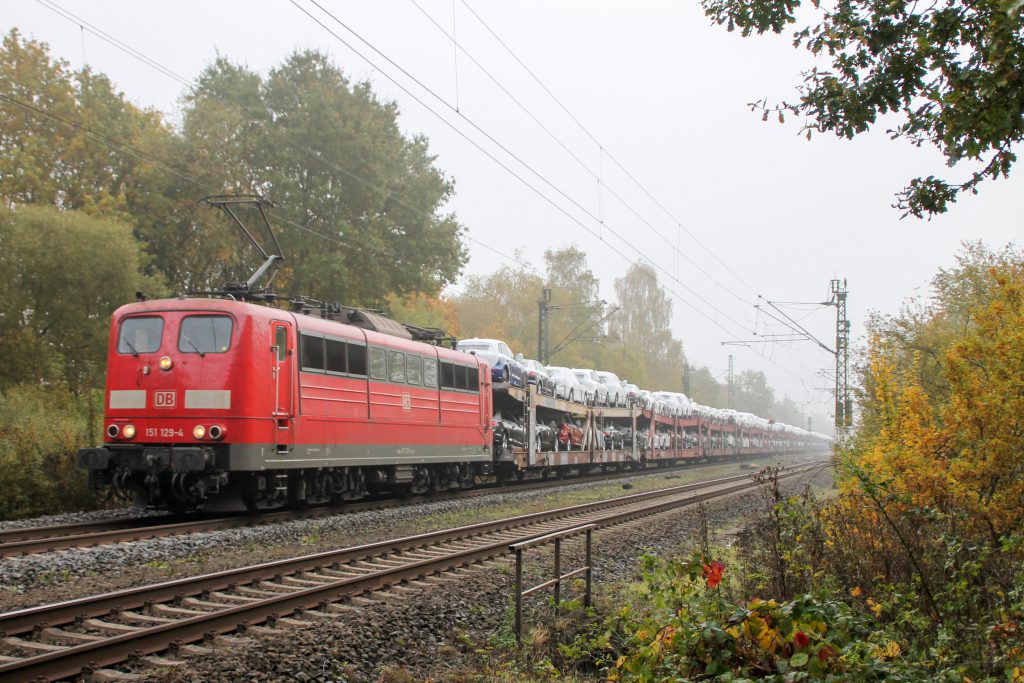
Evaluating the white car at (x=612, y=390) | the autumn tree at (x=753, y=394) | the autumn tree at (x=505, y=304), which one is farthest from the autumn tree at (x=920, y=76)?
the autumn tree at (x=753, y=394)

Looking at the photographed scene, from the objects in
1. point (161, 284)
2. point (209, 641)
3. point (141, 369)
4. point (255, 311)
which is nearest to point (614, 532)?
point (255, 311)

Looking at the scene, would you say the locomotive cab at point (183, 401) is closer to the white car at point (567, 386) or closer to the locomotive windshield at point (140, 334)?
the locomotive windshield at point (140, 334)

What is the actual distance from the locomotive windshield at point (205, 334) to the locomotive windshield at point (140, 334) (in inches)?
17.3

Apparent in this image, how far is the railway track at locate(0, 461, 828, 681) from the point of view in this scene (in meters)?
6.12

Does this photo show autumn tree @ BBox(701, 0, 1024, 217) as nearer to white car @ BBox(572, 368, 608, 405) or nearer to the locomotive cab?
the locomotive cab

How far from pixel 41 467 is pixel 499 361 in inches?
463

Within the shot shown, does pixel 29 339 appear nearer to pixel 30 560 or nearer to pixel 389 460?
pixel 389 460

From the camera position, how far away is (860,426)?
20.4m

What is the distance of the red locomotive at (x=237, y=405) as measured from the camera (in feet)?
43.9

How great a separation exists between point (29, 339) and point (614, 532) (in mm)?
18560

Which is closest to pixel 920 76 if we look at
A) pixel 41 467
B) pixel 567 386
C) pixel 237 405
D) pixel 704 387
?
pixel 237 405

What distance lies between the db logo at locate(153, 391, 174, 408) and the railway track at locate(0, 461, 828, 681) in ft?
14.8

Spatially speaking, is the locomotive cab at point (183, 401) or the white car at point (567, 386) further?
the white car at point (567, 386)

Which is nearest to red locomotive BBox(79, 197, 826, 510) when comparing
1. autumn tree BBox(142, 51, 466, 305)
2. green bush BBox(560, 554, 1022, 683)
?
green bush BBox(560, 554, 1022, 683)
